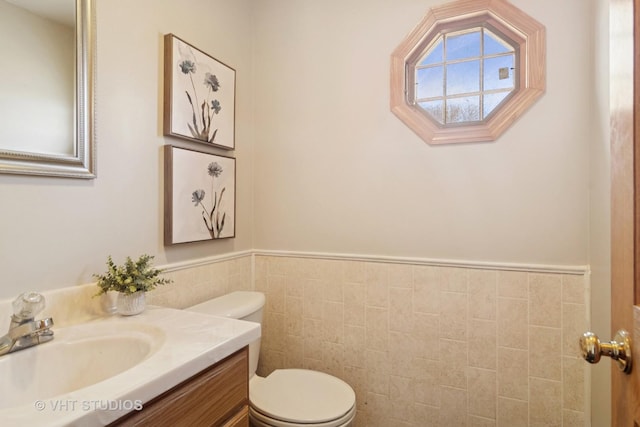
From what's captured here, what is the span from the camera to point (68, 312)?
104cm

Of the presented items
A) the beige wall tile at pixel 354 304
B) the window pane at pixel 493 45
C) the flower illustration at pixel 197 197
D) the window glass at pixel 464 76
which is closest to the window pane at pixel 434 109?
the window glass at pixel 464 76

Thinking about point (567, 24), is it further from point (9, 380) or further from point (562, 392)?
point (9, 380)

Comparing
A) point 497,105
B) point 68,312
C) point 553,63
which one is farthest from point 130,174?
point 553,63

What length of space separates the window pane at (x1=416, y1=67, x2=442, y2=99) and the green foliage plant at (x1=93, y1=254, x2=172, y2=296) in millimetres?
1383

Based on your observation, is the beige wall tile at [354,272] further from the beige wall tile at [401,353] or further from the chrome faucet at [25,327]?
the chrome faucet at [25,327]

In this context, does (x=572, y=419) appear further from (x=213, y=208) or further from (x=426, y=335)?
(x=213, y=208)

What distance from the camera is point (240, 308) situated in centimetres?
146

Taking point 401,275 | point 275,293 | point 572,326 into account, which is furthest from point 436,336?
point 275,293

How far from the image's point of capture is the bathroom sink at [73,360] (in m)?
0.79

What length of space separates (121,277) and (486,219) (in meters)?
1.44

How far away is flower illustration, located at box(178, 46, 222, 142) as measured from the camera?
143cm

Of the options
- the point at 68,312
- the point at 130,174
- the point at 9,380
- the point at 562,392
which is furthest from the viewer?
the point at 562,392

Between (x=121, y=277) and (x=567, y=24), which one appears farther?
(x=567, y=24)

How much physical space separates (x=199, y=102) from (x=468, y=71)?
122 centimetres
